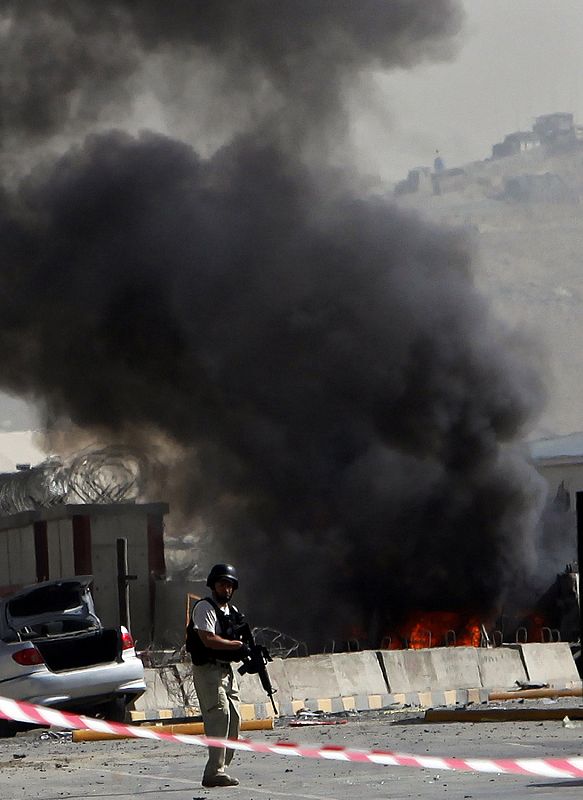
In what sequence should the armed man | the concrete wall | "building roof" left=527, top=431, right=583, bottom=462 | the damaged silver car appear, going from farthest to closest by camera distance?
"building roof" left=527, top=431, right=583, bottom=462
the concrete wall
the damaged silver car
the armed man

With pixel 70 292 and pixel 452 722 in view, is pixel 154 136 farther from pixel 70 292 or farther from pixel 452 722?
pixel 452 722

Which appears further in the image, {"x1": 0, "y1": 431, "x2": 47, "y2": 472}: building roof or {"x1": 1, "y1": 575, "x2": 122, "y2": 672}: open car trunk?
{"x1": 0, "y1": 431, "x2": 47, "y2": 472}: building roof

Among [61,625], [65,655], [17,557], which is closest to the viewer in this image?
[65,655]

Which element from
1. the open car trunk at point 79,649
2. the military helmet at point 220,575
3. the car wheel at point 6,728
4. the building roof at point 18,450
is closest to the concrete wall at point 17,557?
the car wheel at point 6,728

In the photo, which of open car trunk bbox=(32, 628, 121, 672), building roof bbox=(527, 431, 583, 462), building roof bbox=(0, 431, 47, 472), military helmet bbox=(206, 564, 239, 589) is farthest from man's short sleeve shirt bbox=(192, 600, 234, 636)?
building roof bbox=(527, 431, 583, 462)

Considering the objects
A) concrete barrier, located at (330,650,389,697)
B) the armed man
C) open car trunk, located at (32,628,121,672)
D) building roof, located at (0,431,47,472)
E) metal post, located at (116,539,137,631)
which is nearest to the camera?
the armed man

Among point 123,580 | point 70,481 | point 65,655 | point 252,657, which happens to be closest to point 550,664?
point 123,580

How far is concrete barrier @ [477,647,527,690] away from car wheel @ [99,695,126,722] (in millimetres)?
5423

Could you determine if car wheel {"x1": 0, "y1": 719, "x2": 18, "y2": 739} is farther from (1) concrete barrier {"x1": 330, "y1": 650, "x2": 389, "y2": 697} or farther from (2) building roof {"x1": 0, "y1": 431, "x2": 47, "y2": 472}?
(2) building roof {"x1": 0, "y1": 431, "x2": 47, "y2": 472}

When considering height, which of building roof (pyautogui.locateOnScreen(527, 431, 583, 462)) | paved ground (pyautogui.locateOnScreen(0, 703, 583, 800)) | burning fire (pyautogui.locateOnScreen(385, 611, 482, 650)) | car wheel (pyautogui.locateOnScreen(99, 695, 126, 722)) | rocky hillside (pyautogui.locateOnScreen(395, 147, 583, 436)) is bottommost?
burning fire (pyautogui.locateOnScreen(385, 611, 482, 650))

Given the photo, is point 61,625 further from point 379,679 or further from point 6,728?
point 379,679

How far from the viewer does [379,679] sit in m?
16.5

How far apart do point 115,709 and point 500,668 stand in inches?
231

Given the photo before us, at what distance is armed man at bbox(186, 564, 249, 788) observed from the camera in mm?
8695
